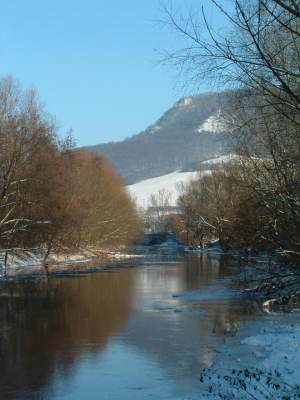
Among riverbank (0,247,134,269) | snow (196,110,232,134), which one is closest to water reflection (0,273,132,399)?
snow (196,110,232,134)

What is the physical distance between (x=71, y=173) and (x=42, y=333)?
110 feet

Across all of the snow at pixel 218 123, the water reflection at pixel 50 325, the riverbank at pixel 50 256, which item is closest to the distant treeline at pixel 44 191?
the riverbank at pixel 50 256

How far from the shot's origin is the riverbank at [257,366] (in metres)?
7.54

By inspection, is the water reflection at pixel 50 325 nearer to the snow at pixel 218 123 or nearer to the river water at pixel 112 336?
the river water at pixel 112 336

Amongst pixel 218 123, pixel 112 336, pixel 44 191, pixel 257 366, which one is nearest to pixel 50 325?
pixel 112 336

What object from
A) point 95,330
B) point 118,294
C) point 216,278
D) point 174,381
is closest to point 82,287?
point 118,294

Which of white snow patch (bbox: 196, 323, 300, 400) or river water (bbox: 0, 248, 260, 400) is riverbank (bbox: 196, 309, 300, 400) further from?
river water (bbox: 0, 248, 260, 400)

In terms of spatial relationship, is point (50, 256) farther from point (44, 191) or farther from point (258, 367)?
point (258, 367)

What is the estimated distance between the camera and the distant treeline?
3331 cm

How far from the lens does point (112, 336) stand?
44.5 feet

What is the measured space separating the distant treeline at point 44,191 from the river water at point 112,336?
10.6 meters

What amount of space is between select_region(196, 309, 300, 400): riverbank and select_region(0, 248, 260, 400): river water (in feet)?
1.33

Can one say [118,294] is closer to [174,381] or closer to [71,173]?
[174,381]

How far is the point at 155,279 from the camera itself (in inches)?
1117
